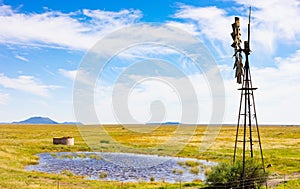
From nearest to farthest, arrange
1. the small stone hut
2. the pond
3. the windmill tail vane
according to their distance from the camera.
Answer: the windmill tail vane, the pond, the small stone hut

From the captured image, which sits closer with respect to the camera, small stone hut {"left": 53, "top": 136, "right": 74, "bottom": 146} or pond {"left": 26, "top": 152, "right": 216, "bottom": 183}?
pond {"left": 26, "top": 152, "right": 216, "bottom": 183}

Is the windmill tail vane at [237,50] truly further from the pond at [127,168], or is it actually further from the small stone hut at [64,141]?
the small stone hut at [64,141]

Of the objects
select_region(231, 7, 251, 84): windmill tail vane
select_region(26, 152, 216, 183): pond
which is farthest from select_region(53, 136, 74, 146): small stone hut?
select_region(231, 7, 251, 84): windmill tail vane

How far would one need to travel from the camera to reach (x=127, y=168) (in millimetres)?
39531

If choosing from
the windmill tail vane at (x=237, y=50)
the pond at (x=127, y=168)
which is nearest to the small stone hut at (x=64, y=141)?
the pond at (x=127, y=168)

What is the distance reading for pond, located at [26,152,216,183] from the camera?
3312 centimetres

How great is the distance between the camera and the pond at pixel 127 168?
33125mm

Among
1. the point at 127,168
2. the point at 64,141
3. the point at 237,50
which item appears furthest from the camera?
the point at 64,141

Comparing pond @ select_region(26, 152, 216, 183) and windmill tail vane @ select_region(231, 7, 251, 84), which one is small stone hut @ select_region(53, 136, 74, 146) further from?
windmill tail vane @ select_region(231, 7, 251, 84)

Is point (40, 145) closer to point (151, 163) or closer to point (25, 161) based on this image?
point (25, 161)

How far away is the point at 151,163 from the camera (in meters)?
43.8

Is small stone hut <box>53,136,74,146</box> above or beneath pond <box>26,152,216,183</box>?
above

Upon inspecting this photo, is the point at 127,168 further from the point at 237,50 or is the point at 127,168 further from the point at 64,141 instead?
the point at 64,141

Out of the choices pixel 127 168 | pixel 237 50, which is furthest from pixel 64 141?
pixel 237 50
